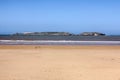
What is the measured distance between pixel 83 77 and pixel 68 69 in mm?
1687

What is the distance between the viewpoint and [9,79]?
28.1 ft

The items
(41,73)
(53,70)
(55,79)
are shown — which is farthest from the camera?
(53,70)

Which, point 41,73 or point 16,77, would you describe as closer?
point 16,77

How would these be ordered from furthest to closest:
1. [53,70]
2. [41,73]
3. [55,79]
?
1. [53,70]
2. [41,73]
3. [55,79]

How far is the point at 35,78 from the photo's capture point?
8781mm

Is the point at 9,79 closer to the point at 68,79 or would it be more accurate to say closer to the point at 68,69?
the point at 68,79

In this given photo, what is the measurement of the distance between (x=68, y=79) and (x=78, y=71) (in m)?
1.42

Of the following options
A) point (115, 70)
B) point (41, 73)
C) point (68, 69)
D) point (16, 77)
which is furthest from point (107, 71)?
point (16, 77)

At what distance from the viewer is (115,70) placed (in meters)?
10.4

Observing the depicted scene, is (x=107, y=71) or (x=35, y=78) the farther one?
(x=107, y=71)

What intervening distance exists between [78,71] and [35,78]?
1.89m

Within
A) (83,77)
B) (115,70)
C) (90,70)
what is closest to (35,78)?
(83,77)

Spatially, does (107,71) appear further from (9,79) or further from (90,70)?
(9,79)

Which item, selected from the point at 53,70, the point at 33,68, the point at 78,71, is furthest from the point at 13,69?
the point at 78,71
